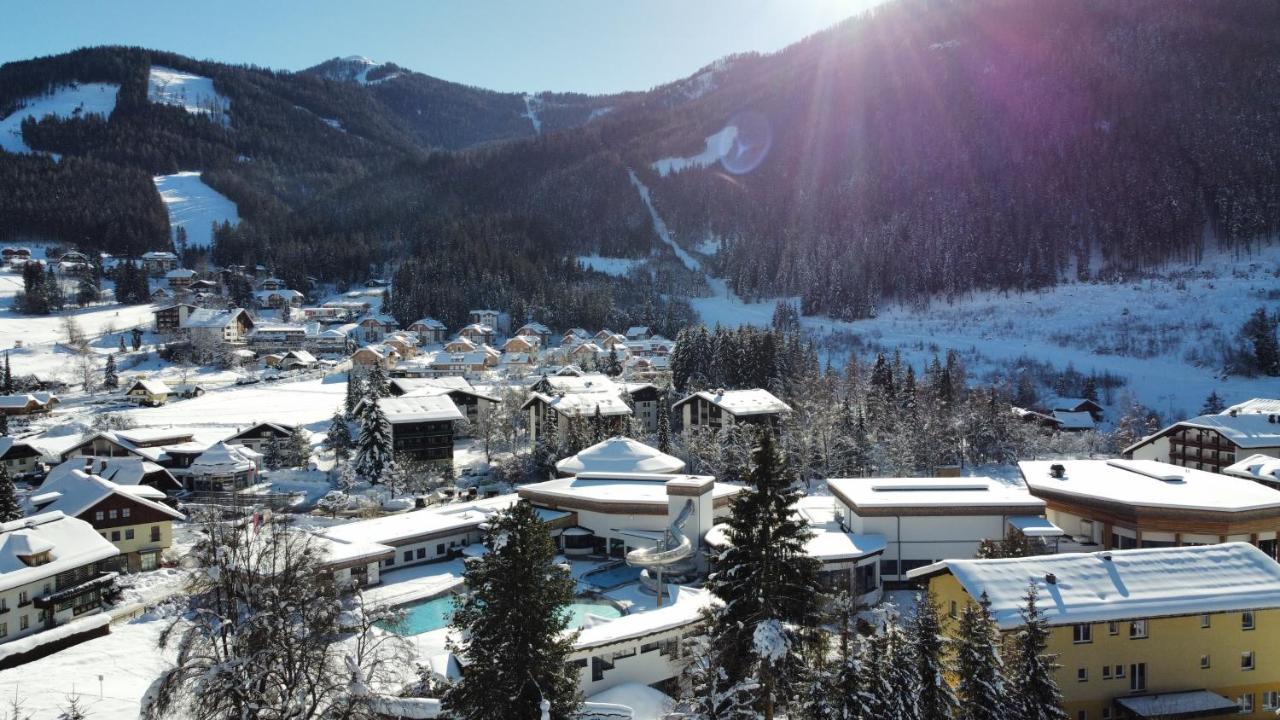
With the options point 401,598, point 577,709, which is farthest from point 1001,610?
point 401,598

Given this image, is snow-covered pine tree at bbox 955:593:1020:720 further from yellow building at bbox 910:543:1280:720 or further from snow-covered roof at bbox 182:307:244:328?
snow-covered roof at bbox 182:307:244:328

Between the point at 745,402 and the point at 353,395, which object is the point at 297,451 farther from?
the point at 745,402

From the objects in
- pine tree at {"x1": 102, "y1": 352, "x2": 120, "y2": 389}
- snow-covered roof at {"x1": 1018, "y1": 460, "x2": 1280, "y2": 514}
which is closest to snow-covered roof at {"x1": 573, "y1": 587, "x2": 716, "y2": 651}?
snow-covered roof at {"x1": 1018, "y1": 460, "x2": 1280, "y2": 514}

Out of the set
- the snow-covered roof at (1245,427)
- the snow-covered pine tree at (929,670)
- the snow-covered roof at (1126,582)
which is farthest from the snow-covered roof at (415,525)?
the snow-covered roof at (1245,427)

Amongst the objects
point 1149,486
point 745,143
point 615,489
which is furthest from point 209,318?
point 745,143

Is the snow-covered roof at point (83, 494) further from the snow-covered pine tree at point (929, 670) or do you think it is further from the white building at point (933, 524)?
the snow-covered pine tree at point (929, 670)
